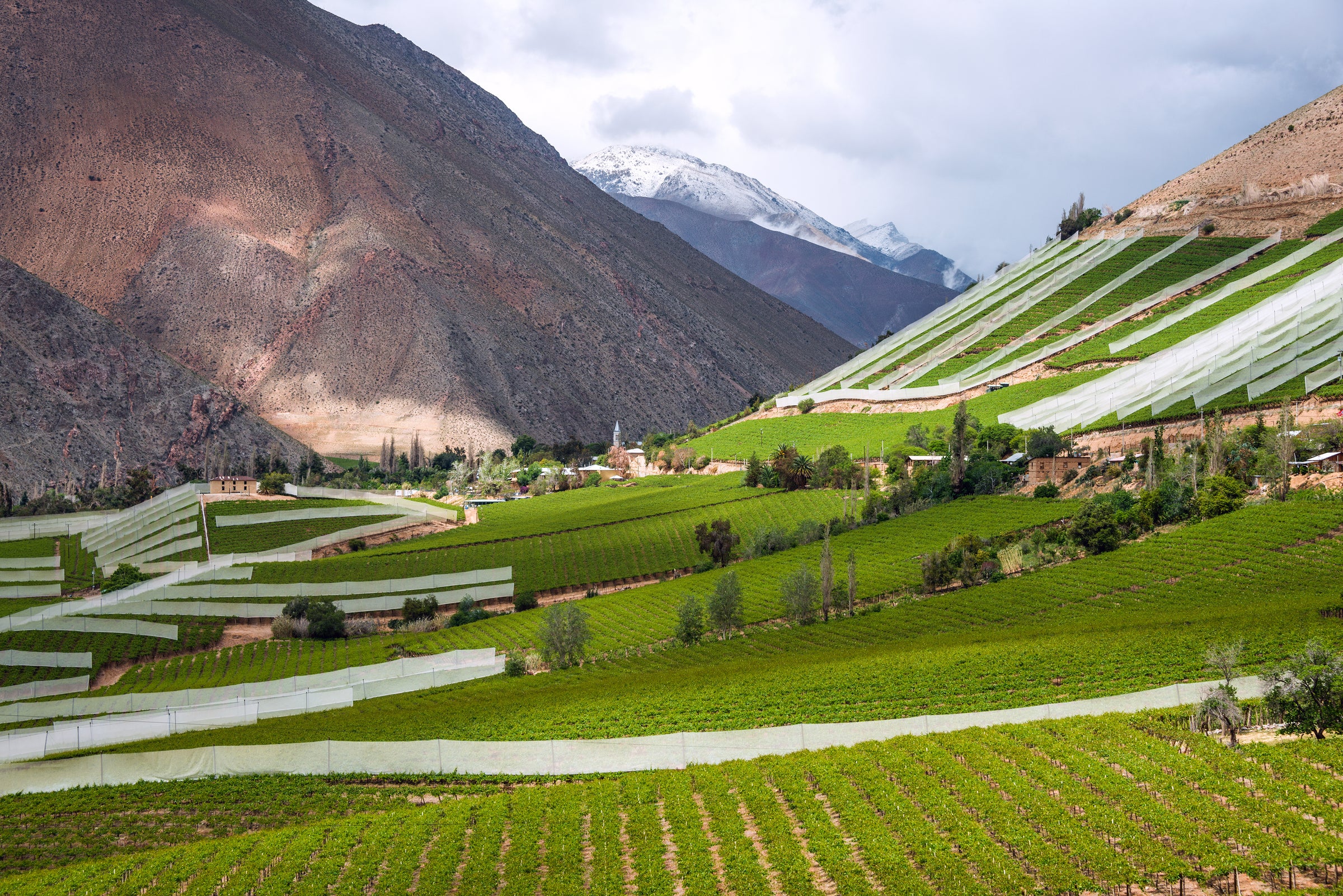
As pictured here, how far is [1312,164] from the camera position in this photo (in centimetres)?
11325

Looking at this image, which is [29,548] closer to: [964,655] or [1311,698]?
[964,655]

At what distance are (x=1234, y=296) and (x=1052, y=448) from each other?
37226 mm

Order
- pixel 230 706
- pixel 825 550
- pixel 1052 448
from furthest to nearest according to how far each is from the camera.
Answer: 1. pixel 1052 448
2. pixel 825 550
3. pixel 230 706

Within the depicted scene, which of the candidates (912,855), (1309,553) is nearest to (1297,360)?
(1309,553)

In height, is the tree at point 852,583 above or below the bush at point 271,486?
below

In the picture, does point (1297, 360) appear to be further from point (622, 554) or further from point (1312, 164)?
point (1312, 164)

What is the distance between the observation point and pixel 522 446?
436 ft

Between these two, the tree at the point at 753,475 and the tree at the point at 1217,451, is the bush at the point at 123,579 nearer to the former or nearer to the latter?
the tree at the point at 753,475

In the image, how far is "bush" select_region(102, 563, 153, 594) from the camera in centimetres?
6084

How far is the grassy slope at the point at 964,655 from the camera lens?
109 feet

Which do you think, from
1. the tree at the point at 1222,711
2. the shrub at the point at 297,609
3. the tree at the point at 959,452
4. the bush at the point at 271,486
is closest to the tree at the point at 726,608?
the shrub at the point at 297,609

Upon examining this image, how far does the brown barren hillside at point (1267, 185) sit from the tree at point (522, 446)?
222 ft

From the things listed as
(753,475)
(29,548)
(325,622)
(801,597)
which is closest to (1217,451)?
(801,597)

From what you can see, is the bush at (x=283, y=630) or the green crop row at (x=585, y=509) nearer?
the bush at (x=283, y=630)
